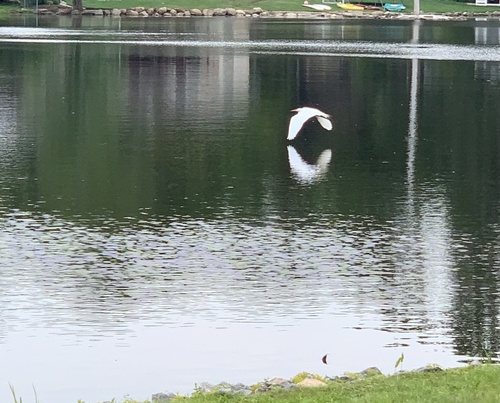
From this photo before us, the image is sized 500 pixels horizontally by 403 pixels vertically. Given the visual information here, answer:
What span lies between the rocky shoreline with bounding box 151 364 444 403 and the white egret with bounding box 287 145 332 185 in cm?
1763

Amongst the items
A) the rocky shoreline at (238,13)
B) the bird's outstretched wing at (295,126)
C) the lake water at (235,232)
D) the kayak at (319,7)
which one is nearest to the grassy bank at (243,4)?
the kayak at (319,7)

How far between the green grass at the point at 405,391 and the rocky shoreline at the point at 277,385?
27 cm

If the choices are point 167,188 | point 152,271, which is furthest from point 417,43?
point 152,271

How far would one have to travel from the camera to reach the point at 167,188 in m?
32.8

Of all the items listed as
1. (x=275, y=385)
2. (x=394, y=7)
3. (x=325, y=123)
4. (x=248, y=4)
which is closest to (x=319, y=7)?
(x=248, y=4)

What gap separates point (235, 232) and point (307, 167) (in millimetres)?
9626

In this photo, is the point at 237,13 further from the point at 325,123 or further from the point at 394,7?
the point at 325,123

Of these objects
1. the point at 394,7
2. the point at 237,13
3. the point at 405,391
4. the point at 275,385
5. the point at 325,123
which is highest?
the point at 394,7

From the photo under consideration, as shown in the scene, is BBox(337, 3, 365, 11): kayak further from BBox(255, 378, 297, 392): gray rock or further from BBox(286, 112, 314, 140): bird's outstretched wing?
BBox(255, 378, 297, 392): gray rock

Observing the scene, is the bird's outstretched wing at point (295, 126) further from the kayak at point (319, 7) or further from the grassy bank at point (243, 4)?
the kayak at point (319, 7)

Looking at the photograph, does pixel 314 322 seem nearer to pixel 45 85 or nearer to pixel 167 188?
pixel 167 188

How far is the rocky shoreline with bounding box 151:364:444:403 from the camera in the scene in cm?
1560

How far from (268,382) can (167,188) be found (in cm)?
1683

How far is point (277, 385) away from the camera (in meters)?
15.9
